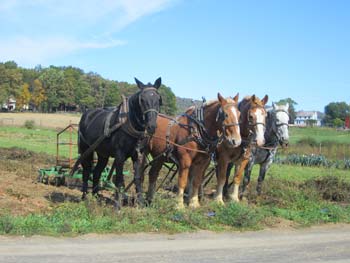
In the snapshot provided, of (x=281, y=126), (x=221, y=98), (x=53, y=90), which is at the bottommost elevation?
(x=281, y=126)

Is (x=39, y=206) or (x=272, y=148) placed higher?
(x=272, y=148)

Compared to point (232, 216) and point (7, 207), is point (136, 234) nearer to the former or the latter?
point (232, 216)

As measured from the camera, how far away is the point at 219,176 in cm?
1098

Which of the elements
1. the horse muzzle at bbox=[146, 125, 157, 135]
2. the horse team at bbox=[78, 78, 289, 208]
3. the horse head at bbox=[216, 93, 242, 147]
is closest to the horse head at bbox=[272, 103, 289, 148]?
the horse team at bbox=[78, 78, 289, 208]

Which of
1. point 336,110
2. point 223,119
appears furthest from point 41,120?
point 336,110

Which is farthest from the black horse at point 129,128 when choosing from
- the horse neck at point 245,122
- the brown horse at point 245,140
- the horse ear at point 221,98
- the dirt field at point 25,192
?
the horse neck at point 245,122

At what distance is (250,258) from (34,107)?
401 ft

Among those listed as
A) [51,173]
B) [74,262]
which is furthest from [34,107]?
[74,262]

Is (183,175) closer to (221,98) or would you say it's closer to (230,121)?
(230,121)

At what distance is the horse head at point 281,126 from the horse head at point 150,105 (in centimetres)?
384

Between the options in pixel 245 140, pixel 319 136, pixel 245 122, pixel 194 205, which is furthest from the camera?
pixel 319 136

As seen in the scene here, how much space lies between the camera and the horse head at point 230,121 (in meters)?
9.84

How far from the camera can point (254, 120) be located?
1089 cm

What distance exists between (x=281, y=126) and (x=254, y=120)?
5.38 ft
